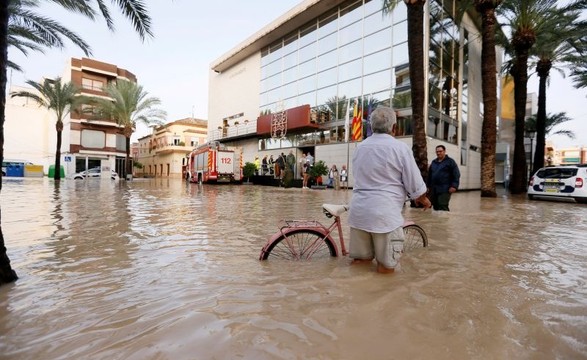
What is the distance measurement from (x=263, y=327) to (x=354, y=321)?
0.62 meters

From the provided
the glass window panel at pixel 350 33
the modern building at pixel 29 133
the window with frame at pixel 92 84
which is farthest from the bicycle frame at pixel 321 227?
the modern building at pixel 29 133

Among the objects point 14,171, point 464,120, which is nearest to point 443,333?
point 464,120

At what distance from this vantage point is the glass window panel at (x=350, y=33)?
21812 millimetres

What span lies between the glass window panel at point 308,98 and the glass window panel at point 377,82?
4.61 metres

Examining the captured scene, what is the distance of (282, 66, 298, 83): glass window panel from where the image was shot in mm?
26641

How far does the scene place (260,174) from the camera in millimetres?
26453

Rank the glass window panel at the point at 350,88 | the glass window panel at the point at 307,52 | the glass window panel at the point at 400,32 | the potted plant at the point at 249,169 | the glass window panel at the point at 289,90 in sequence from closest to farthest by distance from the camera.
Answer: the glass window panel at the point at 400,32, the glass window panel at the point at 350,88, the glass window panel at the point at 307,52, the potted plant at the point at 249,169, the glass window panel at the point at 289,90

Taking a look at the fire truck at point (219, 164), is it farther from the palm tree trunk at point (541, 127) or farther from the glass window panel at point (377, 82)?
the palm tree trunk at point (541, 127)

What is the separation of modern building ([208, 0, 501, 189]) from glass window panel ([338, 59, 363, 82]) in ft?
0.21

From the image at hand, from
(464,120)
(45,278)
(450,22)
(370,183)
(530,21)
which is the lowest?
(45,278)

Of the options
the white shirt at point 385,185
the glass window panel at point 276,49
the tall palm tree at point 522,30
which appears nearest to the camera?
the white shirt at point 385,185

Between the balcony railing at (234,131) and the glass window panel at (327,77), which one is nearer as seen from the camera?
the glass window panel at (327,77)

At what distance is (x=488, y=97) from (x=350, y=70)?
9.62 meters

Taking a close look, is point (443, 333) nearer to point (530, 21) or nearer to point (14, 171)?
point (530, 21)
